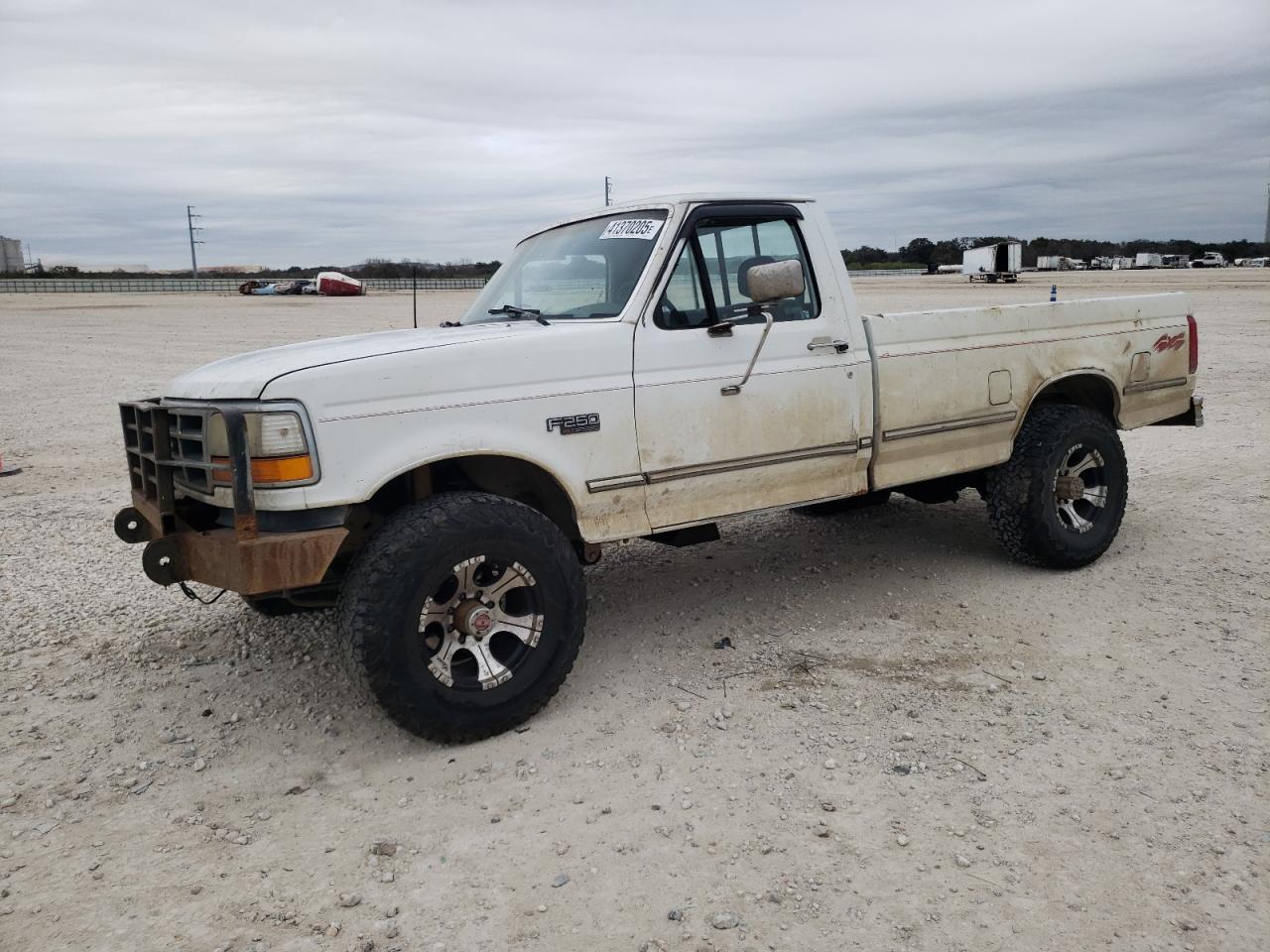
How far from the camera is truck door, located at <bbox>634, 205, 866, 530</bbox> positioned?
4270 mm

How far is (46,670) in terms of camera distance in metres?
4.58

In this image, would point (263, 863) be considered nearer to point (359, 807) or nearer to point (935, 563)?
point (359, 807)

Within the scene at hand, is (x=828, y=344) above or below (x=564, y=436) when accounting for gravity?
above

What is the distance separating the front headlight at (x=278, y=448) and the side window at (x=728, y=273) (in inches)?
63.8

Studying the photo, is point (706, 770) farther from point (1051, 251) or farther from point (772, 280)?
point (1051, 251)

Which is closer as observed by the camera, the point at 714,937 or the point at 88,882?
the point at 714,937

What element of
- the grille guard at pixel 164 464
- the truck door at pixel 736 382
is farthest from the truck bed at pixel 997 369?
the grille guard at pixel 164 464

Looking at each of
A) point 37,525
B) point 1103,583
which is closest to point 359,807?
point 1103,583

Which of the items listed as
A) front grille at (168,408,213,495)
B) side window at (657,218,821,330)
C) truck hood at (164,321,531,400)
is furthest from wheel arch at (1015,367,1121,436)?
front grille at (168,408,213,495)

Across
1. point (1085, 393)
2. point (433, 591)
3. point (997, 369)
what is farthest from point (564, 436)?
point (1085, 393)

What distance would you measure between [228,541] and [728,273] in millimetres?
2531

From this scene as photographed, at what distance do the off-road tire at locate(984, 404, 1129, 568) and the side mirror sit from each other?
82.1 inches

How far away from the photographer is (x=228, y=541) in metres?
3.59

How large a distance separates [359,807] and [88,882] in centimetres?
85
